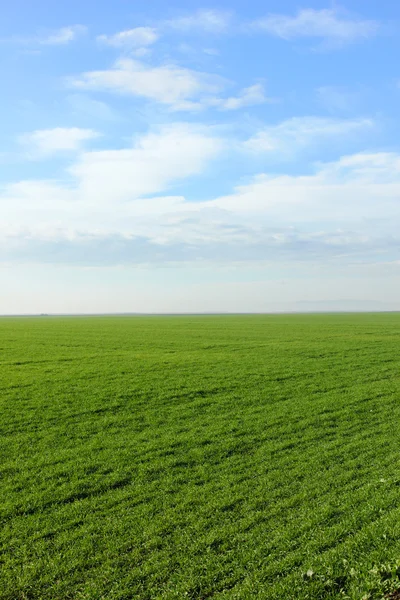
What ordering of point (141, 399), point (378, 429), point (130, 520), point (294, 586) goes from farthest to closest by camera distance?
point (141, 399) → point (378, 429) → point (130, 520) → point (294, 586)

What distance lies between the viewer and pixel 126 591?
24.6ft

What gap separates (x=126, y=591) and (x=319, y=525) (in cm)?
410

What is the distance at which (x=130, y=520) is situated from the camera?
9.93m

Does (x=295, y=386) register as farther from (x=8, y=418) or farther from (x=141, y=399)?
(x=8, y=418)

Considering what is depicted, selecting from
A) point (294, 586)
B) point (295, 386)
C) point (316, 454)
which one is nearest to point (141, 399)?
point (295, 386)

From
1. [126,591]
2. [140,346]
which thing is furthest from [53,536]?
[140,346]

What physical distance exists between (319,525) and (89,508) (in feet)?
17.4

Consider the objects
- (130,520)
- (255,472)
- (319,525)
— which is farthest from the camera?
(255,472)

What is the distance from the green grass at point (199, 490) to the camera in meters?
7.77

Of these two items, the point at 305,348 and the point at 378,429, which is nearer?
the point at 378,429

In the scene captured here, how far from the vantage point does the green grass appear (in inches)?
306

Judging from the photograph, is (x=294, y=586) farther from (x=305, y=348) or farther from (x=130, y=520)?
(x=305, y=348)

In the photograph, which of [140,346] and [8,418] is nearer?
[8,418]

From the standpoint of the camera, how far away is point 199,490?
11.3 m
